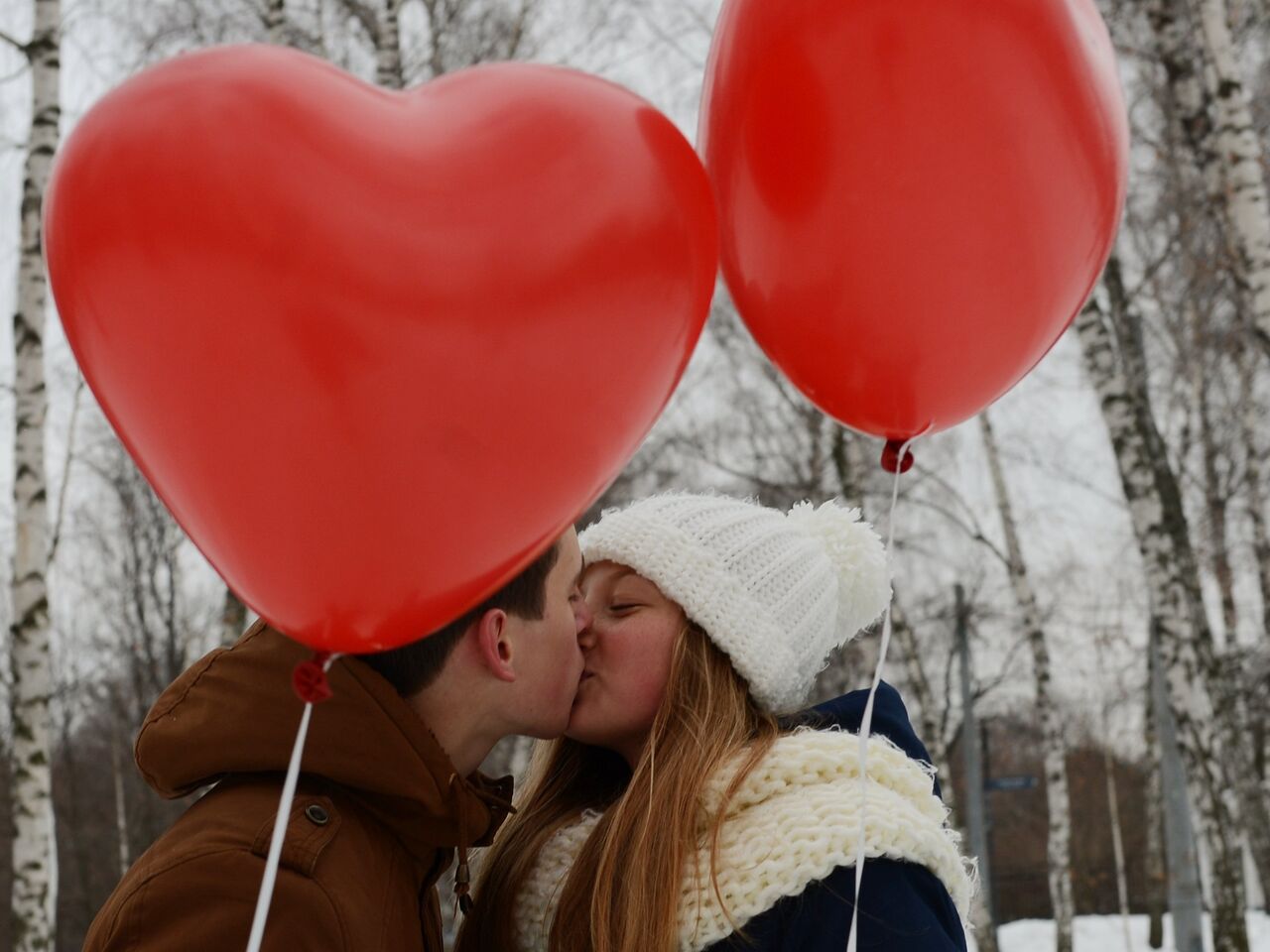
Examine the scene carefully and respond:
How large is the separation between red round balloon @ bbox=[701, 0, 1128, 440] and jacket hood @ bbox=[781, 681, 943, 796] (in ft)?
2.03

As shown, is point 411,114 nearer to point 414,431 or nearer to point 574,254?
point 574,254

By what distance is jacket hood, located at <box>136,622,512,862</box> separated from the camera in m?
1.97

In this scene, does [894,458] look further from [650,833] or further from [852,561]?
[650,833]

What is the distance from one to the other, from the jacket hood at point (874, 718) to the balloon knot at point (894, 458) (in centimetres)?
49

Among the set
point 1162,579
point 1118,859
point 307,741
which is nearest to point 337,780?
point 307,741

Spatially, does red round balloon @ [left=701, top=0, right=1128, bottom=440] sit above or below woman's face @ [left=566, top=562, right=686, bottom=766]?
above

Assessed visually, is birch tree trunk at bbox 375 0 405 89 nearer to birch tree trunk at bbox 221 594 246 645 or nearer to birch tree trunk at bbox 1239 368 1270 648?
birch tree trunk at bbox 221 594 246 645

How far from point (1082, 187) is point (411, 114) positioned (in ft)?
3.35

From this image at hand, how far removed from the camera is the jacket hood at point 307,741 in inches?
77.4

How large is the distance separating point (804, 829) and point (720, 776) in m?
0.21

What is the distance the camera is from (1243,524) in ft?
53.3

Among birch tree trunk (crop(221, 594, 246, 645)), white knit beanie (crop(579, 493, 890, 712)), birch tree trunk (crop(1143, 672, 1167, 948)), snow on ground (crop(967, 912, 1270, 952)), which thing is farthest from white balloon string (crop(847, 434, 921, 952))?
birch tree trunk (crop(1143, 672, 1167, 948))

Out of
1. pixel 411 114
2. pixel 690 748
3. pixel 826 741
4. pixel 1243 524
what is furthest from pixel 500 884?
pixel 1243 524

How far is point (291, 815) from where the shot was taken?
74.6 inches
